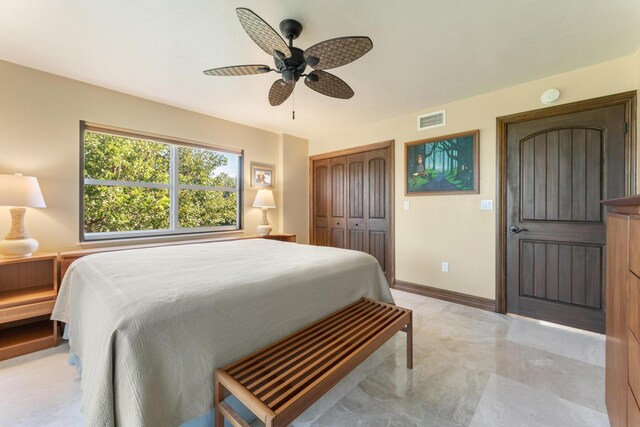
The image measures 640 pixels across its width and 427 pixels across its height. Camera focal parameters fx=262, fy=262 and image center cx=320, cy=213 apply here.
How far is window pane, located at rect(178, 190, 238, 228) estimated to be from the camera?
11.4ft

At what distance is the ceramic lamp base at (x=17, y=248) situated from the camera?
2.07 m

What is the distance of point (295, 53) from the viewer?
1715 millimetres

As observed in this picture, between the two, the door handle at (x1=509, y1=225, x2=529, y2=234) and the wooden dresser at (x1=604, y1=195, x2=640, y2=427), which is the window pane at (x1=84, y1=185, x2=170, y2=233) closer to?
the wooden dresser at (x1=604, y1=195, x2=640, y2=427)

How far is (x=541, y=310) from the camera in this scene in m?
2.59

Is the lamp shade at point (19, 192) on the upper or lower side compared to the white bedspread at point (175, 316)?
upper

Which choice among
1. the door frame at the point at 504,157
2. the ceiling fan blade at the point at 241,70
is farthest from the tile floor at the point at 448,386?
the ceiling fan blade at the point at 241,70

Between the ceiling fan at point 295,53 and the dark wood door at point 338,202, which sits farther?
the dark wood door at point 338,202

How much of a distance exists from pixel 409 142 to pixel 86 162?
3752 millimetres

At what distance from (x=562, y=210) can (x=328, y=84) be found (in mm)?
2472

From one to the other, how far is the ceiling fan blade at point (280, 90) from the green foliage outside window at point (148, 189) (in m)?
1.91

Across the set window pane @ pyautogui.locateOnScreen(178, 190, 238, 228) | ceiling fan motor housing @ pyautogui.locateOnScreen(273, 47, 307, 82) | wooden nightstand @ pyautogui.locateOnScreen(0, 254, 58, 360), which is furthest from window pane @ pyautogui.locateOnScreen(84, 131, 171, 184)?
ceiling fan motor housing @ pyautogui.locateOnScreen(273, 47, 307, 82)

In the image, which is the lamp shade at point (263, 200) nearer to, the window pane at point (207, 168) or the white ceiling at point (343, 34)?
the window pane at point (207, 168)

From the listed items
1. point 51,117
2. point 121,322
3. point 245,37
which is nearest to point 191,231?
point 51,117

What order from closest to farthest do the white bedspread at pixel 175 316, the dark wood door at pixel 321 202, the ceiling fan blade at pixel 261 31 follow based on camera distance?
the white bedspread at pixel 175 316
the ceiling fan blade at pixel 261 31
the dark wood door at pixel 321 202
